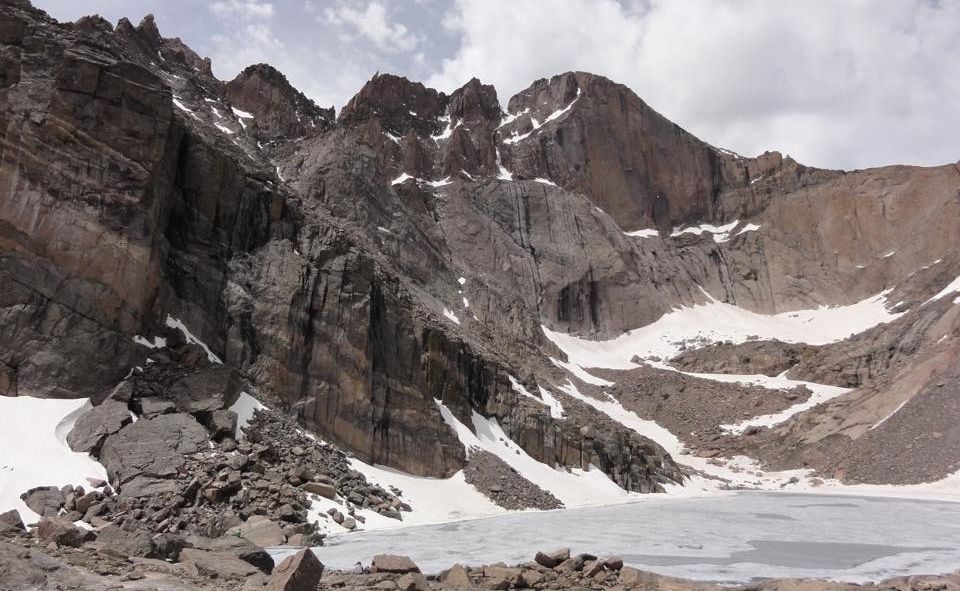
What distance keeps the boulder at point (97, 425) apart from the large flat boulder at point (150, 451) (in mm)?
309

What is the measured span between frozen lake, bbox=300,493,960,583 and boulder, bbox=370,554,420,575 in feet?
6.79

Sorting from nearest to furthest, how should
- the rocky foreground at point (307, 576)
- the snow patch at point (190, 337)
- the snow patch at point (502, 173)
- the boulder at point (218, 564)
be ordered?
the rocky foreground at point (307, 576), the boulder at point (218, 564), the snow patch at point (190, 337), the snow patch at point (502, 173)

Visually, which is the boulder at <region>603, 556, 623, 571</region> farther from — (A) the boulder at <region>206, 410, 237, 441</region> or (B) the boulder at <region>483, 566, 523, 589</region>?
(A) the boulder at <region>206, 410, 237, 441</region>

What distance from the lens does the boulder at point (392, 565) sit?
12.4m

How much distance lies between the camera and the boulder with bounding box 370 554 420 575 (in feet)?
40.7

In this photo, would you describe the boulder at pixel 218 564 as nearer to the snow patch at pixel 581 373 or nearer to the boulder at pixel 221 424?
the boulder at pixel 221 424

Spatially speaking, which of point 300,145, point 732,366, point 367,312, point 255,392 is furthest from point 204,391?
point 732,366

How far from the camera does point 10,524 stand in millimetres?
13992

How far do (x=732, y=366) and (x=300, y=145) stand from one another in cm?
6652

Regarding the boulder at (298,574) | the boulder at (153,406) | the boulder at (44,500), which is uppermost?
the boulder at (153,406)

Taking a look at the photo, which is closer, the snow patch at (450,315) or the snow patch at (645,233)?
the snow patch at (450,315)

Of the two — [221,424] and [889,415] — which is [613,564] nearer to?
[221,424]

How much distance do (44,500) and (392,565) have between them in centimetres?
1252

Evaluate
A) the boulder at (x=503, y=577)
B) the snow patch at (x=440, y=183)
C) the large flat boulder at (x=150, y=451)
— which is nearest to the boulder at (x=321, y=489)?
the large flat boulder at (x=150, y=451)
